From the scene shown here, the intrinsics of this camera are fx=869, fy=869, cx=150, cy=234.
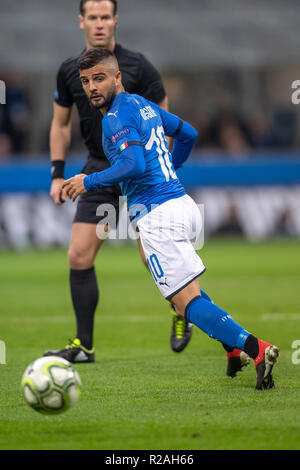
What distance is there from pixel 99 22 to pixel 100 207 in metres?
1.35

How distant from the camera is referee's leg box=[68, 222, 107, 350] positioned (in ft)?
21.0

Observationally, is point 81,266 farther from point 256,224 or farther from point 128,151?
point 256,224

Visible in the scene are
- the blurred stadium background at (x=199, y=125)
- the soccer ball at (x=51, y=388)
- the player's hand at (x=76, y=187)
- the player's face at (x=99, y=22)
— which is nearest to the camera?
the soccer ball at (x=51, y=388)

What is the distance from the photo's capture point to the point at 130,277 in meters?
12.8

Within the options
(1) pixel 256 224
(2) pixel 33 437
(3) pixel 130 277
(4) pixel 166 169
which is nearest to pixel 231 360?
(4) pixel 166 169

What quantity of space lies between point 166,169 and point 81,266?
148cm

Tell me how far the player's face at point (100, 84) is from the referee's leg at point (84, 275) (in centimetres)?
144

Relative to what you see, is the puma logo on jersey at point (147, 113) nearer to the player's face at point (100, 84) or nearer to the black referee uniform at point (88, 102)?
the player's face at point (100, 84)

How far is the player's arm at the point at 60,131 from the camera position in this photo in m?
6.57

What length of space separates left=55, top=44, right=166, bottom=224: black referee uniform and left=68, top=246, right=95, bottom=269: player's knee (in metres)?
0.22

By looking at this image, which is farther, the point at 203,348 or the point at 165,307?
→ the point at 165,307

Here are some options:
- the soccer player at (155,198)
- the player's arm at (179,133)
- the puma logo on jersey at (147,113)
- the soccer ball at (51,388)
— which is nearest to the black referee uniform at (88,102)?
the player's arm at (179,133)

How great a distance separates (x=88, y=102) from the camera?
6.49 meters

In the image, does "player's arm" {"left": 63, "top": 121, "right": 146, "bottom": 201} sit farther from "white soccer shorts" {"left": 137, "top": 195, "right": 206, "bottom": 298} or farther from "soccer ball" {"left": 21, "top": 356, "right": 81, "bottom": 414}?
"soccer ball" {"left": 21, "top": 356, "right": 81, "bottom": 414}
